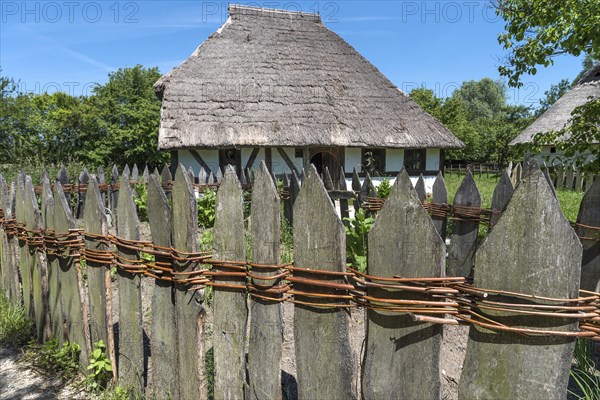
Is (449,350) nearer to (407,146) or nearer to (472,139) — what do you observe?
(407,146)

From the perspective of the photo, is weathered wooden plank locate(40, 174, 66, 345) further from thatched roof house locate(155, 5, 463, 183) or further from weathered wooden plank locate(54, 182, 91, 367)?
thatched roof house locate(155, 5, 463, 183)

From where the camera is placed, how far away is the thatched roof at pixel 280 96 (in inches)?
506

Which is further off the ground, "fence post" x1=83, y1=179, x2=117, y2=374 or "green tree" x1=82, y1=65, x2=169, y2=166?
"green tree" x1=82, y1=65, x2=169, y2=166

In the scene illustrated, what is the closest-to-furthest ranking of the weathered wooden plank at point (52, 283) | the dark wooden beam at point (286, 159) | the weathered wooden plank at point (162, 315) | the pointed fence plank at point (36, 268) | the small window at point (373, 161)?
the weathered wooden plank at point (162, 315) < the weathered wooden plank at point (52, 283) < the pointed fence plank at point (36, 268) < the dark wooden beam at point (286, 159) < the small window at point (373, 161)

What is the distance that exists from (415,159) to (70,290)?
15116 mm

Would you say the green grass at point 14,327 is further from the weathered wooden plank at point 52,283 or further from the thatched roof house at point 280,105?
the thatched roof house at point 280,105

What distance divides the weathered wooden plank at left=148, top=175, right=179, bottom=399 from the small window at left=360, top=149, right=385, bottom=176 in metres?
13.5

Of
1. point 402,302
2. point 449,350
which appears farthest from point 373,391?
point 449,350

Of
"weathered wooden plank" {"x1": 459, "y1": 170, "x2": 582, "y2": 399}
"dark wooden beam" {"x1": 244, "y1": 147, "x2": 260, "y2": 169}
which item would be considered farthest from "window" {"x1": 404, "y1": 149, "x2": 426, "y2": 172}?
"weathered wooden plank" {"x1": 459, "y1": 170, "x2": 582, "y2": 399}

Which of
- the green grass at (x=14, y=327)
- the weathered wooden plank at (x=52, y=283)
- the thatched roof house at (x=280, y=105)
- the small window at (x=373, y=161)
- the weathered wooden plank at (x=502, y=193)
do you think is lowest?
the green grass at (x=14, y=327)

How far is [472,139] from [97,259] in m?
32.9

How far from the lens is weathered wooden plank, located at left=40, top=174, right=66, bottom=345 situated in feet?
8.00

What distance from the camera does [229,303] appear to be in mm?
1612

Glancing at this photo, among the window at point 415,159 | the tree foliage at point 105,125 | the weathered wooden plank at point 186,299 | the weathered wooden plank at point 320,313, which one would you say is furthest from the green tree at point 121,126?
the weathered wooden plank at point 320,313
